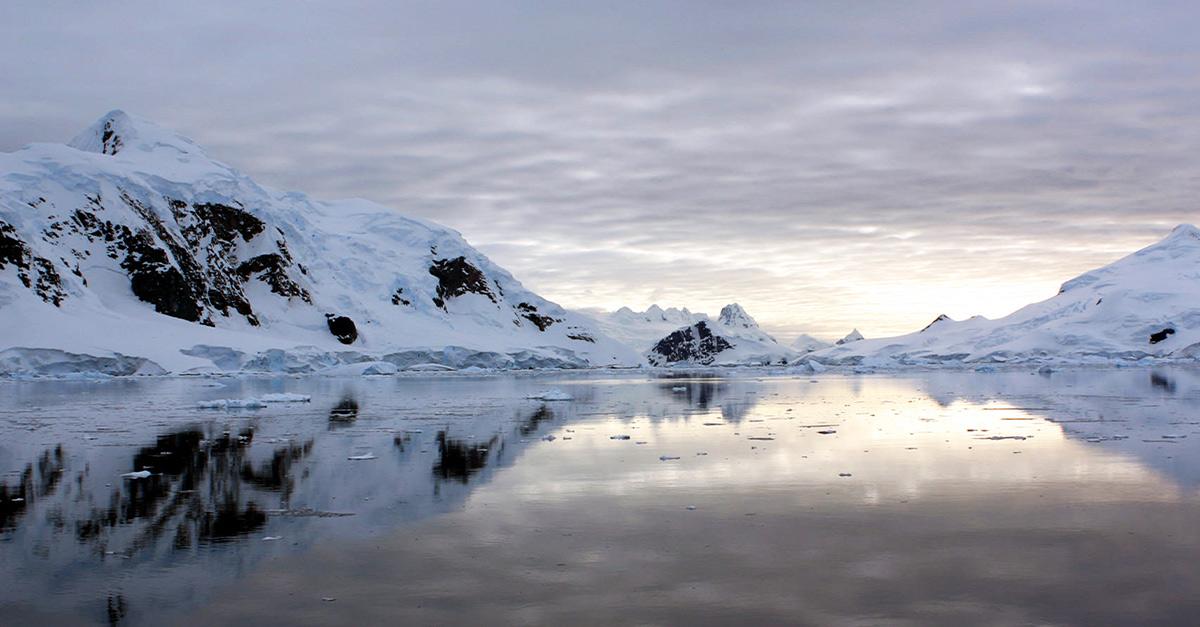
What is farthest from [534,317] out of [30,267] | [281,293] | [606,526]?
[606,526]

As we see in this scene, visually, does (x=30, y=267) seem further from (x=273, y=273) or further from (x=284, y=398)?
(x=284, y=398)

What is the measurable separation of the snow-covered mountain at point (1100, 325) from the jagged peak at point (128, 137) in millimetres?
73473

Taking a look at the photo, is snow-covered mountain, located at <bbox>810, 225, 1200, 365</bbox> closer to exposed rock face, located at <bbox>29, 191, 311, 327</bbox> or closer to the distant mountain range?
the distant mountain range

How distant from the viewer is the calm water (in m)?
5.93

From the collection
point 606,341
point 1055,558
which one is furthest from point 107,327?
point 606,341

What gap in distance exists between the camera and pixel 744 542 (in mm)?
7672

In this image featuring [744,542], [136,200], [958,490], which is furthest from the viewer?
[136,200]

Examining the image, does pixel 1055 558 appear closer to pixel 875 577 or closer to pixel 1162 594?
pixel 1162 594

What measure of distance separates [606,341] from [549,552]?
130 metres

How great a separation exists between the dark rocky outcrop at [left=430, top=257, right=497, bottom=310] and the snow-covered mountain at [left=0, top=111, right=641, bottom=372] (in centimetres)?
24

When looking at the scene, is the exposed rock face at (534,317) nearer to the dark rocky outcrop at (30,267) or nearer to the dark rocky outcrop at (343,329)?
the dark rocky outcrop at (343,329)

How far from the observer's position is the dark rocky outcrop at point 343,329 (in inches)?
3506

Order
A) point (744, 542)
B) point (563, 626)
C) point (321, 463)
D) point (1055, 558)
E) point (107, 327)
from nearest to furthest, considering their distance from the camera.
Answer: point (563, 626) → point (1055, 558) → point (744, 542) → point (321, 463) → point (107, 327)

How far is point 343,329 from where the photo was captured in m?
89.9
